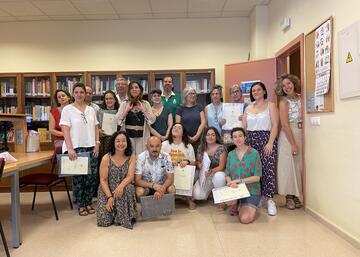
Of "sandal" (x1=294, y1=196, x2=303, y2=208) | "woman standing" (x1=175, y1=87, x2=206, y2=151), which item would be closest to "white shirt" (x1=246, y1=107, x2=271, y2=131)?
"woman standing" (x1=175, y1=87, x2=206, y2=151)

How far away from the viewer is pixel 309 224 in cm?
304

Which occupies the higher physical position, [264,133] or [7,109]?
[7,109]

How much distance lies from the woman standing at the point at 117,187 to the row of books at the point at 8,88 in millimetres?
2967

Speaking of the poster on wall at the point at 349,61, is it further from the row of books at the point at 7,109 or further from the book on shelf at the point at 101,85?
the row of books at the point at 7,109

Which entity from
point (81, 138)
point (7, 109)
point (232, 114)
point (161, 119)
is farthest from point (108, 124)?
point (7, 109)

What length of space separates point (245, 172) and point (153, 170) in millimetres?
970

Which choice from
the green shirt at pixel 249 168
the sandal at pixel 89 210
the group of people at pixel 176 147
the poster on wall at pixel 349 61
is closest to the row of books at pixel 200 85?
the group of people at pixel 176 147

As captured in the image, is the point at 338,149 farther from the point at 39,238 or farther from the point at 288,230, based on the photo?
the point at 39,238

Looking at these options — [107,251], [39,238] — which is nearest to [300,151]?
[107,251]

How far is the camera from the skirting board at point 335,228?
2.48m

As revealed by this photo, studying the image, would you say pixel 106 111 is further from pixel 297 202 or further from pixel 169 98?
pixel 297 202

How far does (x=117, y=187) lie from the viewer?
3113 mm

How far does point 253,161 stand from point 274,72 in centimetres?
179

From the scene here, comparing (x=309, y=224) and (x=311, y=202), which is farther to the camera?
(x=311, y=202)
